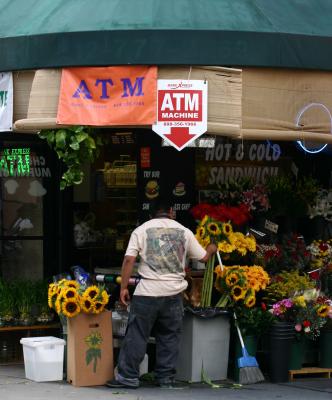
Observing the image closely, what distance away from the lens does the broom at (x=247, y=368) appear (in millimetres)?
10133

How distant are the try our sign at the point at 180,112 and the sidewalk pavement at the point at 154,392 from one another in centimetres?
238

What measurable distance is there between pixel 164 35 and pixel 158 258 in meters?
2.13

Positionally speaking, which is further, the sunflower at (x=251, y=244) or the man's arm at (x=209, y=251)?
the sunflower at (x=251, y=244)

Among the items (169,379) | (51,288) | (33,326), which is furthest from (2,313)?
(169,379)

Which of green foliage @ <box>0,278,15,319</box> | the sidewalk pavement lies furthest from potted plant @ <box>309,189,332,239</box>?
green foliage @ <box>0,278,15,319</box>

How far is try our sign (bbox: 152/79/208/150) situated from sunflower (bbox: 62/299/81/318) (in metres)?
1.83

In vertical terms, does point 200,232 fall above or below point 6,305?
above

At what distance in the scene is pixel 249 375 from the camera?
10.1 m

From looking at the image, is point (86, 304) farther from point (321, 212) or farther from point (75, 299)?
point (321, 212)

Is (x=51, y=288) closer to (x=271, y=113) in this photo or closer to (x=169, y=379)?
(x=169, y=379)

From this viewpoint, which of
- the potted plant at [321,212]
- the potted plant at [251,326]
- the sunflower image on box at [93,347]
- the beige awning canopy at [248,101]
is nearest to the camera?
the beige awning canopy at [248,101]

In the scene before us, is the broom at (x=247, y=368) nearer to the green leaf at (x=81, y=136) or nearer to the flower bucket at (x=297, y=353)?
the flower bucket at (x=297, y=353)

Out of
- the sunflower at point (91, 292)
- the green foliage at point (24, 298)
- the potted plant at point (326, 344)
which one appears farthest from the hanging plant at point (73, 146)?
the potted plant at point (326, 344)

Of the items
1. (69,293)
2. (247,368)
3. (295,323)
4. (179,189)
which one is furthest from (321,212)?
(69,293)
